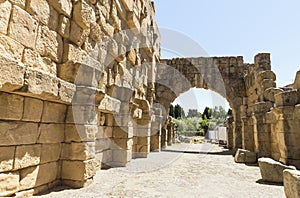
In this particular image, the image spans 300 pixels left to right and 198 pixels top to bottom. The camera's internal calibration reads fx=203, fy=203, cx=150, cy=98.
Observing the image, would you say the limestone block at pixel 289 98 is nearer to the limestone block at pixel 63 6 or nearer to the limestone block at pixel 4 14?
the limestone block at pixel 63 6

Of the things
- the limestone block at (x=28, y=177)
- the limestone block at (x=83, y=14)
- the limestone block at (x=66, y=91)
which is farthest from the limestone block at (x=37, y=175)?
the limestone block at (x=83, y=14)

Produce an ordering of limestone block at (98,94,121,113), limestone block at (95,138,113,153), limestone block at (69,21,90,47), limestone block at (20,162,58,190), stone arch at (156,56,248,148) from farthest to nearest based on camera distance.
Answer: stone arch at (156,56,248,148) → limestone block at (95,138,113,153) → limestone block at (98,94,121,113) → limestone block at (69,21,90,47) → limestone block at (20,162,58,190)

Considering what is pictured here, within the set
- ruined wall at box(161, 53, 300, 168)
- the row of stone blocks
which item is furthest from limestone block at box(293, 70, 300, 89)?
the row of stone blocks

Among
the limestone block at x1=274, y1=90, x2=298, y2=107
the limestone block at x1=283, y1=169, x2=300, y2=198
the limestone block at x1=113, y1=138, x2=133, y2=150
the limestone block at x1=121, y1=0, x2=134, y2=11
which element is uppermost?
the limestone block at x1=121, y1=0, x2=134, y2=11

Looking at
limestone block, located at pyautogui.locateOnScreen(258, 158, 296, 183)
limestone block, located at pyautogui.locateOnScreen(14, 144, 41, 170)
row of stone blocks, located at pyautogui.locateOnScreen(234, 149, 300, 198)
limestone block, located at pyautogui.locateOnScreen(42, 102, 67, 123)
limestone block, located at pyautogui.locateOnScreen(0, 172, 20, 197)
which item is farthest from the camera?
limestone block, located at pyautogui.locateOnScreen(258, 158, 296, 183)

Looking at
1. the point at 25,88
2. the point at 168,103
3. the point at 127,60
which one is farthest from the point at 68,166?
the point at 168,103

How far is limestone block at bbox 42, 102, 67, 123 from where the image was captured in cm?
307

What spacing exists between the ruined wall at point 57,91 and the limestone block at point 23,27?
0.04 ft

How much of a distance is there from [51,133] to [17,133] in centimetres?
61

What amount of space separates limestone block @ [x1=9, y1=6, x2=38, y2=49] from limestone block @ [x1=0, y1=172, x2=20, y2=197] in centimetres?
163

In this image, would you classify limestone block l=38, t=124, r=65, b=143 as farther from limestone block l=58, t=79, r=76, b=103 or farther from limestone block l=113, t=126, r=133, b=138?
limestone block l=113, t=126, r=133, b=138

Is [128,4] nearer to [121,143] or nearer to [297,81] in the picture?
[121,143]

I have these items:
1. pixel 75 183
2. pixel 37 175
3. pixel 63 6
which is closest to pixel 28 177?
pixel 37 175

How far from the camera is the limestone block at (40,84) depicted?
2.41 metres
